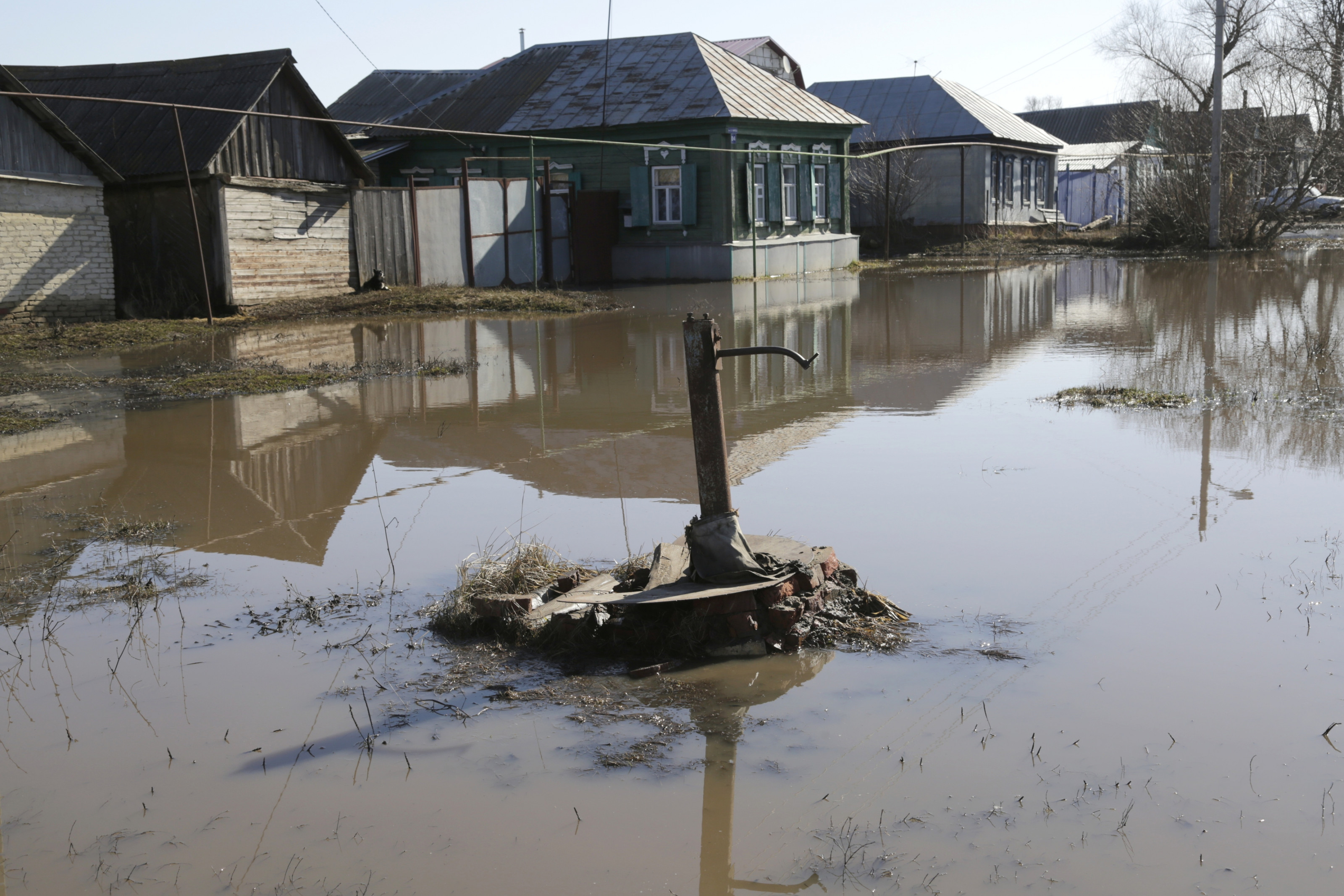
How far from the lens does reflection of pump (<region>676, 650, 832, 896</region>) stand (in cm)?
313

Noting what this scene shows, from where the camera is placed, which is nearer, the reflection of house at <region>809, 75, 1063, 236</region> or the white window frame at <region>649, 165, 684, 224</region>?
the white window frame at <region>649, 165, 684, 224</region>

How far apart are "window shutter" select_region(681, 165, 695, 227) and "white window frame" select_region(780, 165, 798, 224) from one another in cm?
308

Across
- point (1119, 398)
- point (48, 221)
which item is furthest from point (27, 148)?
point (1119, 398)

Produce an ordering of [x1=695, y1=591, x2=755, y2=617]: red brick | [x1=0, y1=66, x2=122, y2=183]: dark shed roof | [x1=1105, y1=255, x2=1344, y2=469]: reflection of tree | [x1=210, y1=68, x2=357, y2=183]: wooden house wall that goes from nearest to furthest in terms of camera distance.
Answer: [x1=695, y1=591, x2=755, y2=617]: red brick → [x1=1105, y1=255, x2=1344, y2=469]: reflection of tree → [x1=0, y1=66, x2=122, y2=183]: dark shed roof → [x1=210, y1=68, x2=357, y2=183]: wooden house wall

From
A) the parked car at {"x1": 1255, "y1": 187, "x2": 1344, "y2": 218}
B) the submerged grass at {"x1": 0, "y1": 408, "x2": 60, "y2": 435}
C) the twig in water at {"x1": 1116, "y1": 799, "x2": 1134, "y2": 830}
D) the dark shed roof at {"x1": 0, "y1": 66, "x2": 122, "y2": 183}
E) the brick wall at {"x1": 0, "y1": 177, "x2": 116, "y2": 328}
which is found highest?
the dark shed roof at {"x1": 0, "y1": 66, "x2": 122, "y2": 183}

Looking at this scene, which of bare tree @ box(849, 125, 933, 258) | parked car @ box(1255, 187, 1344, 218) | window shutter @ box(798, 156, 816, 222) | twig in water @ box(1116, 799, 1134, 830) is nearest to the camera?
twig in water @ box(1116, 799, 1134, 830)

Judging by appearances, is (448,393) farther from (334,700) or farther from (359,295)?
(359,295)

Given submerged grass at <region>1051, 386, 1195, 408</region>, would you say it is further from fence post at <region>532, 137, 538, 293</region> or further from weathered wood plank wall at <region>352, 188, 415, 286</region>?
weathered wood plank wall at <region>352, 188, 415, 286</region>

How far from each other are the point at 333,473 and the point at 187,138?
13.0 meters

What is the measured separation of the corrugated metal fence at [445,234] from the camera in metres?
21.2

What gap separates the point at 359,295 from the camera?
19.6m

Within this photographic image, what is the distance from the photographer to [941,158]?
3766cm

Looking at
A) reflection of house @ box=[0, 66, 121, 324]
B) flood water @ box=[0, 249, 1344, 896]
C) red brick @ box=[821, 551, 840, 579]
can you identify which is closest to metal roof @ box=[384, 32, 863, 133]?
reflection of house @ box=[0, 66, 121, 324]

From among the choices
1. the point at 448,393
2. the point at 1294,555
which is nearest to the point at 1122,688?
the point at 1294,555
